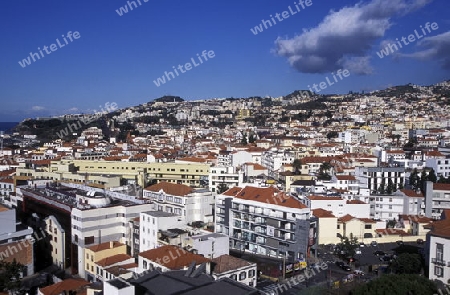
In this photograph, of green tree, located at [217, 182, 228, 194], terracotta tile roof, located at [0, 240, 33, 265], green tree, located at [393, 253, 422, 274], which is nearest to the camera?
green tree, located at [393, 253, 422, 274]

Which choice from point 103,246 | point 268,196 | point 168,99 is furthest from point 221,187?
point 168,99

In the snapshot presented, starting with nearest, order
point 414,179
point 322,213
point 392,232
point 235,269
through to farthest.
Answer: point 235,269, point 322,213, point 392,232, point 414,179

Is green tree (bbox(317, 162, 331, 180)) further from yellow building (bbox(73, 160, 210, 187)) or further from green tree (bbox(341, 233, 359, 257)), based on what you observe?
green tree (bbox(341, 233, 359, 257))

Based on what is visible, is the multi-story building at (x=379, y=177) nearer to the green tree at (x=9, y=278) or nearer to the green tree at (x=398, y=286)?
the green tree at (x=398, y=286)

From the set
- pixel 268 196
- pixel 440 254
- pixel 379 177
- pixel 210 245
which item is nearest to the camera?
pixel 440 254

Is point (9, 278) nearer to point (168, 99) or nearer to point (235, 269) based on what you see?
point (235, 269)

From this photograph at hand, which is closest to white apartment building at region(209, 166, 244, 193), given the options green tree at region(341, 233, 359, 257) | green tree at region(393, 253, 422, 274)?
green tree at region(341, 233, 359, 257)

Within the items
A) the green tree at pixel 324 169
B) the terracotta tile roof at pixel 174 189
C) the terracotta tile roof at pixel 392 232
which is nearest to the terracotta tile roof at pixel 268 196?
the terracotta tile roof at pixel 174 189
